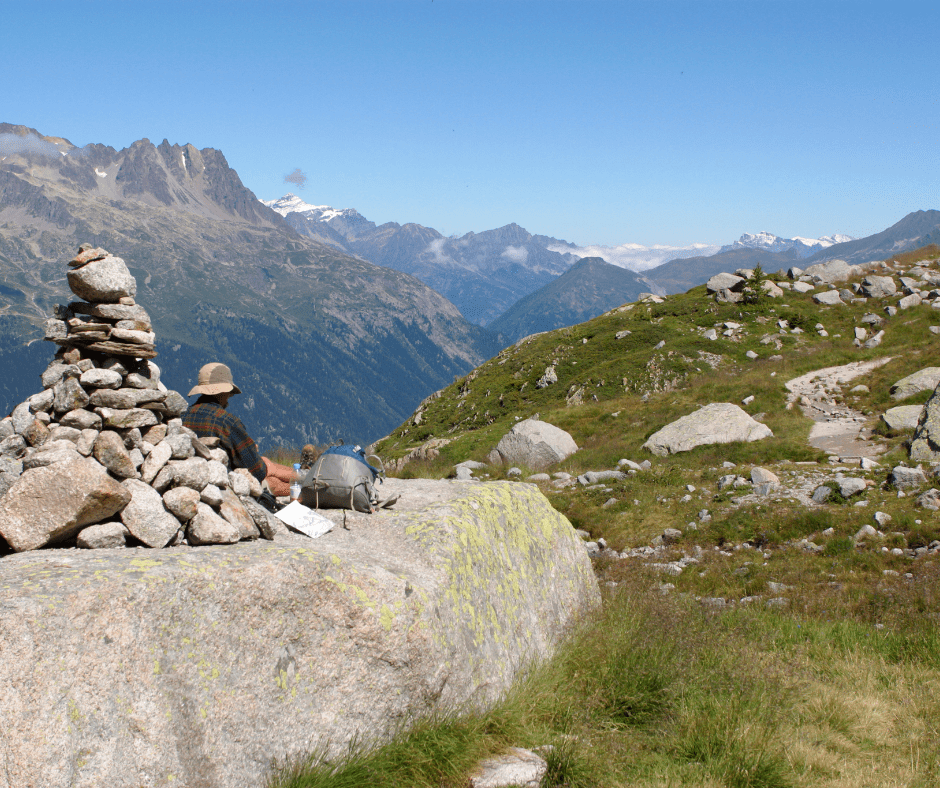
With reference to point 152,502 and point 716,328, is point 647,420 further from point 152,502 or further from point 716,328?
point 152,502

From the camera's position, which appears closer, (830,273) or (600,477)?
(600,477)

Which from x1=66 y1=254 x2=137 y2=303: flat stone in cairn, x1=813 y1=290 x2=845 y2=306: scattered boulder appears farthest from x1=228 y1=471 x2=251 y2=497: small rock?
x1=813 y1=290 x2=845 y2=306: scattered boulder

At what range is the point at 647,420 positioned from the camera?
2720 cm

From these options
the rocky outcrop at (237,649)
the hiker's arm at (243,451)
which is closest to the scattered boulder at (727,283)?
the hiker's arm at (243,451)

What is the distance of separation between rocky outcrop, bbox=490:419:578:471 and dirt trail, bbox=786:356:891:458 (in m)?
9.45

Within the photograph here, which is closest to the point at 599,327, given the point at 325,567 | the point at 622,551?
the point at 622,551

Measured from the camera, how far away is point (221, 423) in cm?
801

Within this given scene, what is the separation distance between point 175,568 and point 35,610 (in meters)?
0.99

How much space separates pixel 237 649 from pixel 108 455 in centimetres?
222

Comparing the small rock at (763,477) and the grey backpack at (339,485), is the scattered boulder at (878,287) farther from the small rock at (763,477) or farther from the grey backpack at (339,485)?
the grey backpack at (339,485)

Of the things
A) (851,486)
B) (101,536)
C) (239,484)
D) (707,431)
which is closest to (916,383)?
(707,431)

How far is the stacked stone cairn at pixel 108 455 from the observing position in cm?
509

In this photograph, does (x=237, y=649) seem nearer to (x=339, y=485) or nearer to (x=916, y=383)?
(x=339, y=485)

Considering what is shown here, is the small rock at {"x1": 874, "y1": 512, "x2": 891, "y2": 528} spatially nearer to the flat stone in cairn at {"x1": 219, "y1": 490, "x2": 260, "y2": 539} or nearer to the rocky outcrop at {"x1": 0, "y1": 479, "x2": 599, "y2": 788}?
the rocky outcrop at {"x1": 0, "y1": 479, "x2": 599, "y2": 788}
